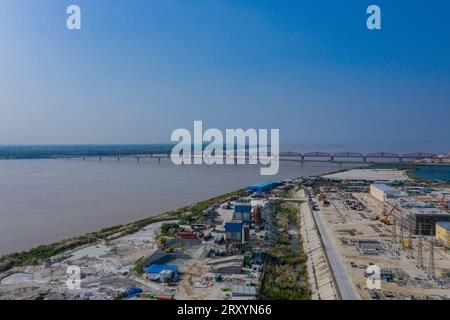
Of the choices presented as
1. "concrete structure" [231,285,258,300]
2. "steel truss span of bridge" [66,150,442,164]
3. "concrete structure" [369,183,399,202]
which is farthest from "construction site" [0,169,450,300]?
"steel truss span of bridge" [66,150,442,164]

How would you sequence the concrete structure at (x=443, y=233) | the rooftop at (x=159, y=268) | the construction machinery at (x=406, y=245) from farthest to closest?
the concrete structure at (x=443, y=233)
the construction machinery at (x=406, y=245)
the rooftop at (x=159, y=268)

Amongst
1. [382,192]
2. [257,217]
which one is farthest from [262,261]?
[382,192]

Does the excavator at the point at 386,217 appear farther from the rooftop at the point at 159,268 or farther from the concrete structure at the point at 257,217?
the rooftop at the point at 159,268

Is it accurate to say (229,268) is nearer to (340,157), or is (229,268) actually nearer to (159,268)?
(159,268)

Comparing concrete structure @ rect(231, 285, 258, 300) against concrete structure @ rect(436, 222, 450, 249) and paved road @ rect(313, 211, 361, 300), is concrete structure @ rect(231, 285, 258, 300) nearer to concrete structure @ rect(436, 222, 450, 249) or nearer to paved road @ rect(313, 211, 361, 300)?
paved road @ rect(313, 211, 361, 300)

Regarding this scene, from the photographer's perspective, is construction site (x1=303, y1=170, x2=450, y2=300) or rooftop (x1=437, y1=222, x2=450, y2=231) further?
rooftop (x1=437, y1=222, x2=450, y2=231)

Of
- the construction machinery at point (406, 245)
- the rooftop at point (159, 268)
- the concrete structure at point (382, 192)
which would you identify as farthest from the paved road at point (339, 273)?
the concrete structure at point (382, 192)
